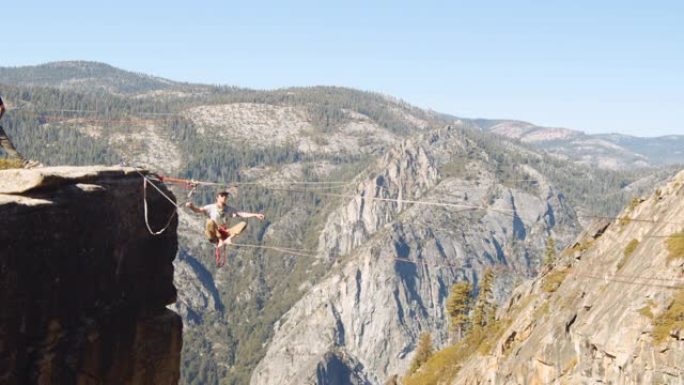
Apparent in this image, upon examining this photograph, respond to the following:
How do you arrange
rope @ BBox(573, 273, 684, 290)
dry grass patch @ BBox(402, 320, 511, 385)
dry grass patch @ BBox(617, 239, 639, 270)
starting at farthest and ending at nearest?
dry grass patch @ BBox(402, 320, 511, 385) → dry grass patch @ BBox(617, 239, 639, 270) → rope @ BBox(573, 273, 684, 290)

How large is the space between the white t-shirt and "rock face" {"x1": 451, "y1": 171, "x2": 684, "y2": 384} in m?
35.1

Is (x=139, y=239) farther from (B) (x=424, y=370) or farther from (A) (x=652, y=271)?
(B) (x=424, y=370)

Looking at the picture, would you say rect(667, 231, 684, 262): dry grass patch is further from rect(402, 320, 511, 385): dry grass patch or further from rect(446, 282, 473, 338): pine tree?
rect(446, 282, 473, 338): pine tree

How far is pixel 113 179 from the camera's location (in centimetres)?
2036

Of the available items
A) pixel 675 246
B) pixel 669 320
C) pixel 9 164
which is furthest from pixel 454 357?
pixel 9 164

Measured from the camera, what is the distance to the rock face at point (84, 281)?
53.3 ft

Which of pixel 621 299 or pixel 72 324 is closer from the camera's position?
pixel 72 324

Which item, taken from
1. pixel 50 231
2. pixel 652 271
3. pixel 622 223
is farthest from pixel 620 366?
pixel 50 231

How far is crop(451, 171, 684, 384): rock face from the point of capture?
5119 centimetres

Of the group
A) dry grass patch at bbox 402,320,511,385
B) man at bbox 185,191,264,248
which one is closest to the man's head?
man at bbox 185,191,264,248

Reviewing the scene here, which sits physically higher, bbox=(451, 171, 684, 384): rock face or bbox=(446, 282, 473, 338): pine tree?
bbox=(451, 171, 684, 384): rock face

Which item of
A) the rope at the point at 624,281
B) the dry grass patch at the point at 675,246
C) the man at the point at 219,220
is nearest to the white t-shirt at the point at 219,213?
the man at the point at 219,220

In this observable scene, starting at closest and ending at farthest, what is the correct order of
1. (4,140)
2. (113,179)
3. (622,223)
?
1. (113,179)
2. (4,140)
3. (622,223)

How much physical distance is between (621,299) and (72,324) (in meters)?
48.2
